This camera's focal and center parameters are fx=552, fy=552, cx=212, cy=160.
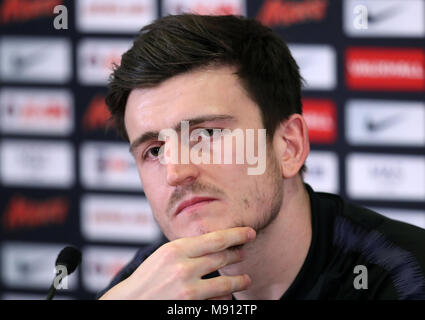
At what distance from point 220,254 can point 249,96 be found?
0.38m

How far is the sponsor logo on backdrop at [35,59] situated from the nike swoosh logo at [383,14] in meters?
1.55

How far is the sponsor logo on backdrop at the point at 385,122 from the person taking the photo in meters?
2.62

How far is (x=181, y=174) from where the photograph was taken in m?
1.14

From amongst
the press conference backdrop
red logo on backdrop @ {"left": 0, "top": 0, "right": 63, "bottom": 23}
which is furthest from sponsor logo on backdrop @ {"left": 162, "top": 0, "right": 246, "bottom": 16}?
red logo on backdrop @ {"left": 0, "top": 0, "right": 63, "bottom": 23}

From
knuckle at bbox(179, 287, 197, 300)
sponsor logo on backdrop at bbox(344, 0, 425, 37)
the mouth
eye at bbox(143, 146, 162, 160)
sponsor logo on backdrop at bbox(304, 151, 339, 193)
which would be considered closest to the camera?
knuckle at bbox(179, 287, 197, 300)

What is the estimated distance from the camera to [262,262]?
1342 mm

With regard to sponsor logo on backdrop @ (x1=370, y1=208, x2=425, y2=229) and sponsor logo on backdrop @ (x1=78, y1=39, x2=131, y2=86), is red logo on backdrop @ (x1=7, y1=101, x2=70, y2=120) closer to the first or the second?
sponsor logo on backdrop @ (x1=78, y1=39, x2=131, y2=86)

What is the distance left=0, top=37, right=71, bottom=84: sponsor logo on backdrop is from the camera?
2.96 m

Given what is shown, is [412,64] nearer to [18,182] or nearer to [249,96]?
[249,96]

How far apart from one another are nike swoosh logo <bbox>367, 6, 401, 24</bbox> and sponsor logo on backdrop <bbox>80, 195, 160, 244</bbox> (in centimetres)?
144

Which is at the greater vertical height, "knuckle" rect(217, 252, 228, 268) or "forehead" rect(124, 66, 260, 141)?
"forehead" rect(124, 66, 260, 141)

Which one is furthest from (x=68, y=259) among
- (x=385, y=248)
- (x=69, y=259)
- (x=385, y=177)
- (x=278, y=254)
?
(x=385, y=177)

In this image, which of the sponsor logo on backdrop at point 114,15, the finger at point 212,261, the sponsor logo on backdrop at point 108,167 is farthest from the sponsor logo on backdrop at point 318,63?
the finger at point 212,261
